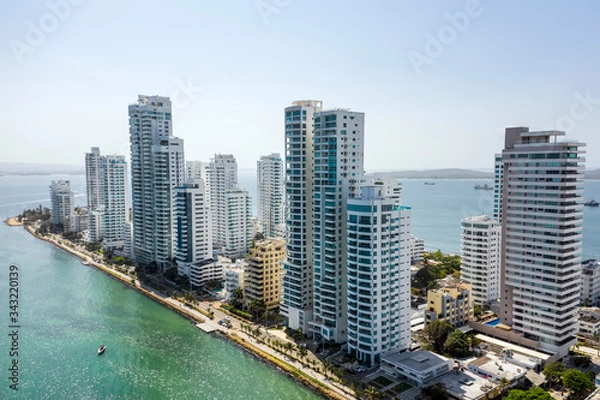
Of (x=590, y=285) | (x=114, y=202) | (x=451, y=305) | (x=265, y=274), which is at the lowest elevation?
(x=590, y=285)

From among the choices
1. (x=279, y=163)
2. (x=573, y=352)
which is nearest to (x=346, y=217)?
(x=573, y=352)

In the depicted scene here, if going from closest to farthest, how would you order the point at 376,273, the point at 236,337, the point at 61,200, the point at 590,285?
1. the point at 376,273
2. the point at 236,337
3. the point at 590,285
4. the point at 61,200

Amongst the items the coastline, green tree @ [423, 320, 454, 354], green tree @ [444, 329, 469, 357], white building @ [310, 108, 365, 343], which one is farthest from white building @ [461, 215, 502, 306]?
the coastline

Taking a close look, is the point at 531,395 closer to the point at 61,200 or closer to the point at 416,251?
the point at 416,251

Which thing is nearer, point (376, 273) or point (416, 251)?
point (376, 273)

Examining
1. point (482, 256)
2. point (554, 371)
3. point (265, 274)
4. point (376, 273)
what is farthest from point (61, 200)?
point (554, 371)

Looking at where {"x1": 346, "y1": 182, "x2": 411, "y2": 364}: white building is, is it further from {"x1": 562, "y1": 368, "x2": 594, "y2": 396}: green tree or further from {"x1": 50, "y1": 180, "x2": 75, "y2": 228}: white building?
{"x1": 50, "y1": 180, "x2": 75, "y2": 228}: white building

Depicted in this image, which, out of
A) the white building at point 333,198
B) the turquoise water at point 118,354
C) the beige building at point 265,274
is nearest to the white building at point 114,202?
the turquoise water at point 118,354

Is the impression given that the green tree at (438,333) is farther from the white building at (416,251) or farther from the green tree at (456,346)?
the white building at (416,251)
